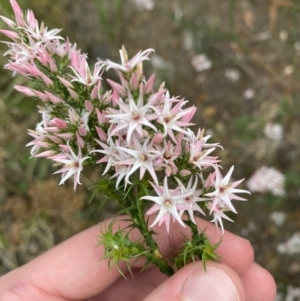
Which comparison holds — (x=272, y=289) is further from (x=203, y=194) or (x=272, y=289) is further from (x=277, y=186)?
(x=203, y=194)

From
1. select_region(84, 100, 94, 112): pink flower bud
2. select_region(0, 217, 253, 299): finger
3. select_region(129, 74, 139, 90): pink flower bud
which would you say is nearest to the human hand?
select_region(0, 217, 253, 299): finger

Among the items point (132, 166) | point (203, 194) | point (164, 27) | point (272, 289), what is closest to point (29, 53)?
point (132, 166)

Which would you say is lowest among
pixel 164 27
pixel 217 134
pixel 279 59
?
pixel 217 134

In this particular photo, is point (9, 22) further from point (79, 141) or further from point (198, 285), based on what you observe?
point (198, 285)

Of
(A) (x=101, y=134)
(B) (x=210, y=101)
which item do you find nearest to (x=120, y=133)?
(A) (x=101, y=134)

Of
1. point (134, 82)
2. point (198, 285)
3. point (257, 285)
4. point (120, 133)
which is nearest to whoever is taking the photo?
point (134, 82)
